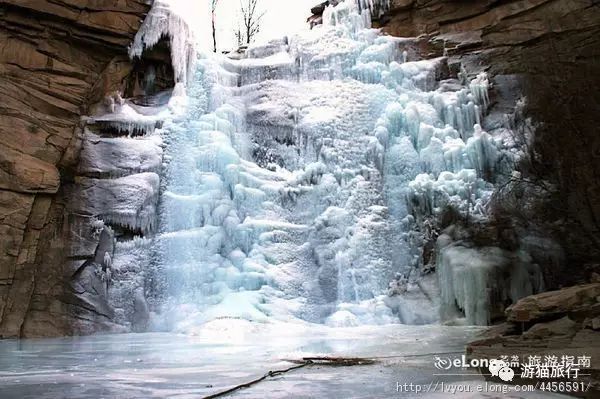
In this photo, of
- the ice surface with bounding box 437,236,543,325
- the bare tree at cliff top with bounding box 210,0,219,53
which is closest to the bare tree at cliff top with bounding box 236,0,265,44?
the bare tree at cliff top with bounding box 210,0,219,53

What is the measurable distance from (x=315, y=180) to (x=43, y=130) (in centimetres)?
498

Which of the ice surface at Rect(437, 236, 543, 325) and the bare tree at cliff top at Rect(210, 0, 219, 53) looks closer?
the ice surface at Rect(437, 236, 543, 325)

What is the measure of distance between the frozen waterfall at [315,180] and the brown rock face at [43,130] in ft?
3.90

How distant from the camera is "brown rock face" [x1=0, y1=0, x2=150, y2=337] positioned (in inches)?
334

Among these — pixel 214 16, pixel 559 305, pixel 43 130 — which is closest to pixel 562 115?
pixel 559 305

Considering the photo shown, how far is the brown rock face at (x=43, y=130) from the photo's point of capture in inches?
334

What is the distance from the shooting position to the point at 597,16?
11617 millimetres

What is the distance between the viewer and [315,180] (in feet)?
37.0

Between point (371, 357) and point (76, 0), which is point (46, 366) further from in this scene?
point (76, 0)

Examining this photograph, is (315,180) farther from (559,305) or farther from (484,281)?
(559,305)

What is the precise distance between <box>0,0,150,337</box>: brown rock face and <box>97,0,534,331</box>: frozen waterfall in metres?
1.19

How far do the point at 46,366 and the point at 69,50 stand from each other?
7284 mm

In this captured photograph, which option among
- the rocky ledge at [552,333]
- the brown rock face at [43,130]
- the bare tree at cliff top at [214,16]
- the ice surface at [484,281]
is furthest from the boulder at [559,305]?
the bare tree at cliff top at [214,16]

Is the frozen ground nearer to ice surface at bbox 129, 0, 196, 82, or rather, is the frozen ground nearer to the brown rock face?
the brown rock face
